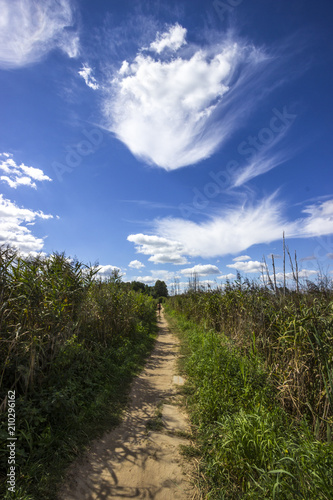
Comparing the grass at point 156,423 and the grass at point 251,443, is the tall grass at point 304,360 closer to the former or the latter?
the grass at point 251,443

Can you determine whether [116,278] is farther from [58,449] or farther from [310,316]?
[310,316]

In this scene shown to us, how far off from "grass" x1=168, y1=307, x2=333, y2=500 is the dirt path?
25cm

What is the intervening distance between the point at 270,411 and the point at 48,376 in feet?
11.1

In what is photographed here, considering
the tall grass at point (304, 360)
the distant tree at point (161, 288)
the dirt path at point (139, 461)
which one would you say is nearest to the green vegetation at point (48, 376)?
the dirt path at point (139, 461)

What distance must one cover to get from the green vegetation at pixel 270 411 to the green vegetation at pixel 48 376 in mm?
1611

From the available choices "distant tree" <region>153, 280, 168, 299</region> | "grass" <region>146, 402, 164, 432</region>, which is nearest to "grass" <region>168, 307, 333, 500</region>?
"grass" <region>146, 402, 164, 432</region>

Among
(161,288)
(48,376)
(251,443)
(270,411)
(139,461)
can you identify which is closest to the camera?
(251,443)

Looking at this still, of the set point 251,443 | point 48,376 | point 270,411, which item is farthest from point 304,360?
point 48,376

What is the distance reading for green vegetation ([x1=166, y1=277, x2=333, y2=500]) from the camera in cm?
208

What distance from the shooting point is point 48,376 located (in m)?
3.63

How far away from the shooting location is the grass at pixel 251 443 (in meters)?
1.99

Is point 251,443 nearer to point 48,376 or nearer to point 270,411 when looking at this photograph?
point 270,411

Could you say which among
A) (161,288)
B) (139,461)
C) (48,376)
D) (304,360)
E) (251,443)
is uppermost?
(161,288)

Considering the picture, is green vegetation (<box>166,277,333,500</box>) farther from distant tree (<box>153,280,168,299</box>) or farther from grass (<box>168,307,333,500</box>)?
distant tree (<box>153,280,168,299</box>)
